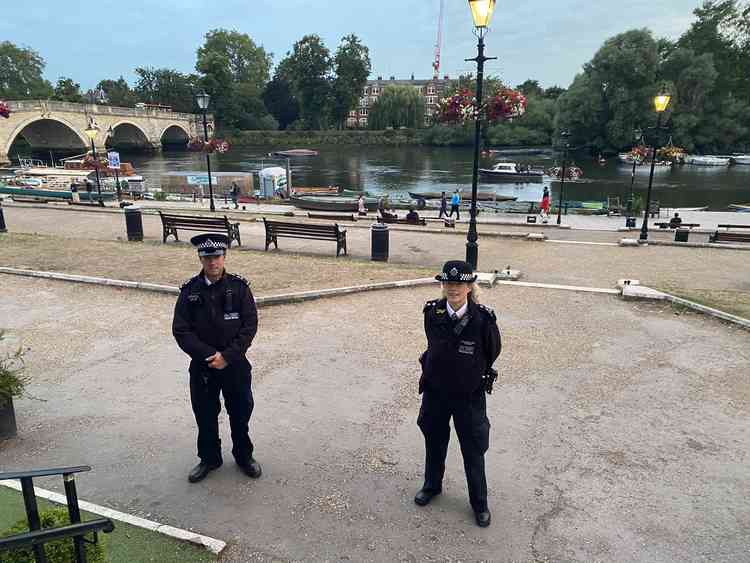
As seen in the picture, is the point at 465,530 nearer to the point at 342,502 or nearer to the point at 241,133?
the point at 342,502

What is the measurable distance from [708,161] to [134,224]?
70363 mm

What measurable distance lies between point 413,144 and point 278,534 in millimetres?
103106

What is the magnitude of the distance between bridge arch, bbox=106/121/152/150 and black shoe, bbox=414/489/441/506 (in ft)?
297

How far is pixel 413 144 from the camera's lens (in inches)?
4026

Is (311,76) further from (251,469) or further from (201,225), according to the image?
(251,469)

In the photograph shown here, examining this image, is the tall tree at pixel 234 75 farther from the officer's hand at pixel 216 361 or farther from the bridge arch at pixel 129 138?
the officer's hand at pixel 216 361

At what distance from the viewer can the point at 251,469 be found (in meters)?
4.33

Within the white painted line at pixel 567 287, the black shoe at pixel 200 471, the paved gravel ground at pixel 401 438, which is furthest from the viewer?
the white painted line at pixel 567 287

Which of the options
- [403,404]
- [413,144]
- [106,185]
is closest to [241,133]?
[413,144]

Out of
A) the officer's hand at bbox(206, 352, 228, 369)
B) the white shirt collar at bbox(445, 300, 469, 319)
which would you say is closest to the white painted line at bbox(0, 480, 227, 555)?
the officer's hand at bbox(206, 352, 228, 369)

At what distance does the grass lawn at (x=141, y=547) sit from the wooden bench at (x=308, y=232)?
965 cm

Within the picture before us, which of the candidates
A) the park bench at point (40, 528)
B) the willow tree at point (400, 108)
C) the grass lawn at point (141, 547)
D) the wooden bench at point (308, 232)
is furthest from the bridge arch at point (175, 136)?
the park bench at point (40, 528)

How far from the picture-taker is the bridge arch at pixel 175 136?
311 ft

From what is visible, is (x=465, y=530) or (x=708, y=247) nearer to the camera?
(x=465, y=530)
